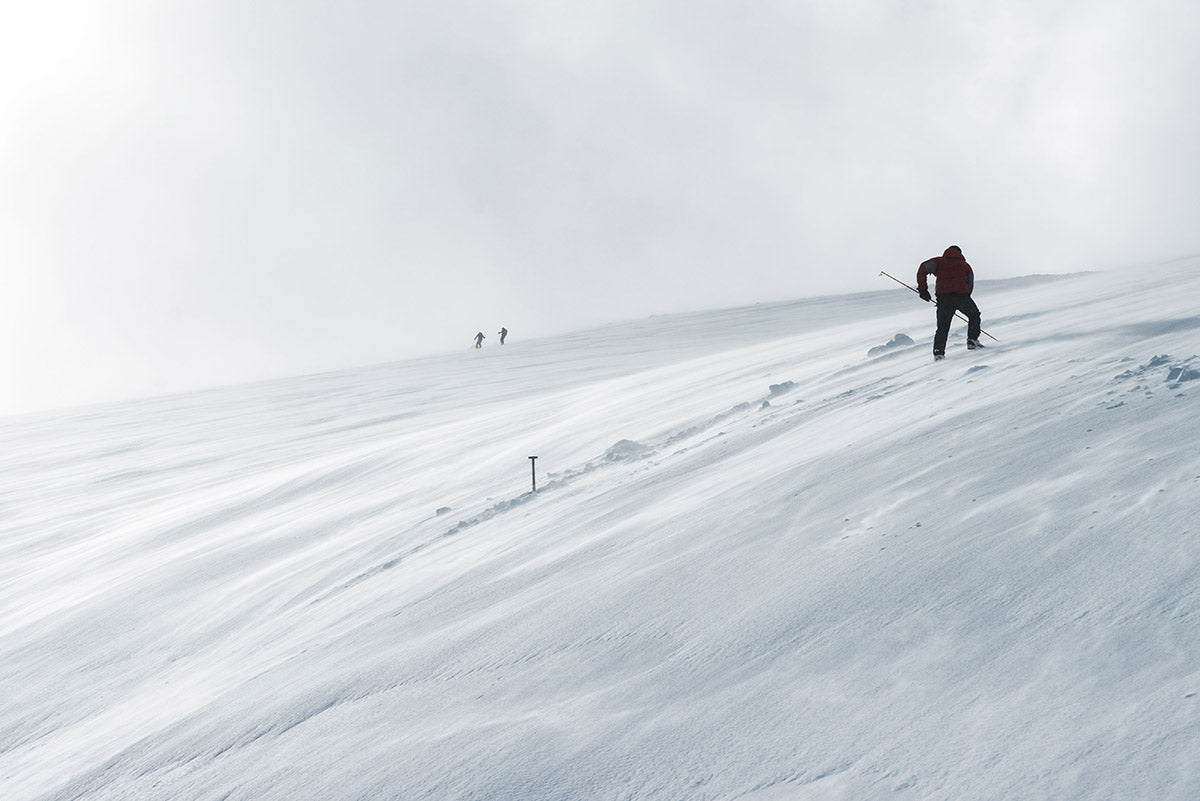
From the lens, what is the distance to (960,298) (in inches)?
384

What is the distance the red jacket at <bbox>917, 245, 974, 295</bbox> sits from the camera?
977 cm

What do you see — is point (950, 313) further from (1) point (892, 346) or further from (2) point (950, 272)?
(1) point (892, 346)

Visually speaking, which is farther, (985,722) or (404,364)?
(404,364)

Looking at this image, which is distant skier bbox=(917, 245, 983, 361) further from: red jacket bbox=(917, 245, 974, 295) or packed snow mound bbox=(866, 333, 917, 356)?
packed snow mound bbox=(866, 333, 917, 356)

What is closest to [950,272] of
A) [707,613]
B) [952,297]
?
[952,297]

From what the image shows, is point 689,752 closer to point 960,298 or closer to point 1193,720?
point 1193,720

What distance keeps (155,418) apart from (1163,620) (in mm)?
27473

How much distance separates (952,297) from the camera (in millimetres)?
9734

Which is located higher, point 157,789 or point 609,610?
point 609,610

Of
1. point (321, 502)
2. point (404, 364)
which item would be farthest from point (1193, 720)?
point (404, 364)

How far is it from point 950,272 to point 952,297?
1.02 feet

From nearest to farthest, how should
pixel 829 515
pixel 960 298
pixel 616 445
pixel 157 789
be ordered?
pixel 157 789 → pixel 829 515 → pixel 616 445 → pixel 960 298

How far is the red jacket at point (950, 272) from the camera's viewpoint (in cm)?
977

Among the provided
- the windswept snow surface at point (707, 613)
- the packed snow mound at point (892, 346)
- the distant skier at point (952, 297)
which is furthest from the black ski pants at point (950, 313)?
the packed snow mound at point (892, 346)
